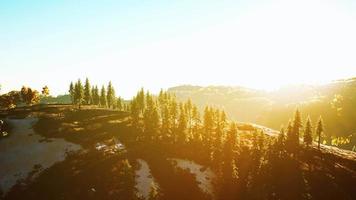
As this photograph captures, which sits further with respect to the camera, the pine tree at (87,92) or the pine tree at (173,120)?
the pine tree at (87,92)

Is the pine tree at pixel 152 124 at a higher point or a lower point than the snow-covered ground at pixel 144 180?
higher

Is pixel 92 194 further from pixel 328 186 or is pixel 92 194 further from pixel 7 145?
pixel 328 186

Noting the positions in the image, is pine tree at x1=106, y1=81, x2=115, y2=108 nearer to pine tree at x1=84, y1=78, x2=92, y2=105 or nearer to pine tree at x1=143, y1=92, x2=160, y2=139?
pine tree at x1=84, y1=78, x2=92, y2=105

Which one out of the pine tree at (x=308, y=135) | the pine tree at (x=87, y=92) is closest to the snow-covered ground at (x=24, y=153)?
the pine tree at (x=87, y=92)

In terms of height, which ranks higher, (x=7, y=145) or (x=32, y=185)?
(x=7, y=145)

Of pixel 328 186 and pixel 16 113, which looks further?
pixel 16 113

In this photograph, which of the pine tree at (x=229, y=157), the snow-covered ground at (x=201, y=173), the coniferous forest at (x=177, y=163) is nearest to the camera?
the coniferous forest at (x=177, y=163)

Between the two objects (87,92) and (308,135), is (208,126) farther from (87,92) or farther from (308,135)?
(87,92)

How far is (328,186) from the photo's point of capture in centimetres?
8969

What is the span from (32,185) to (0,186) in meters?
6.81

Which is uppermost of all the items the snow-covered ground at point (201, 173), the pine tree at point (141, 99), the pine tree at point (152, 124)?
the pine tree at point (141, 99)

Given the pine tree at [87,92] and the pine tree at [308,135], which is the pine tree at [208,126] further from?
the pine tree at [87,92]

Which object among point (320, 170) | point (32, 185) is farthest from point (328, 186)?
point (32, 185)

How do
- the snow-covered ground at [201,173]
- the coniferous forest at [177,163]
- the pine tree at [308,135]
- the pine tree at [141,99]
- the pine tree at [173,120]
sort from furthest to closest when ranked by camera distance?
the pine tree at [141,99], the pine tree at [173,120], the pine tree at [308,135], the snow-covered ground at [201,173], the coniferous forest at [177,163]
